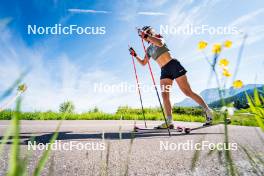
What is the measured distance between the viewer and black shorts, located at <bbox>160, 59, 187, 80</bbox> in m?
6.68

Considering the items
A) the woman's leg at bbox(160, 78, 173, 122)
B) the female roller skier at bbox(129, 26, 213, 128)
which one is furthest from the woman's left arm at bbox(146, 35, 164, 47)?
the woman's leg at bbox(160, 78, 173, 122)

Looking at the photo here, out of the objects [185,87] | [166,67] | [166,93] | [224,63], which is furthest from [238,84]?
[166,93]

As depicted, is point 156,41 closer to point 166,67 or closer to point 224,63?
point 166,67

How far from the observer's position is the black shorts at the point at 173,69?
6680mm

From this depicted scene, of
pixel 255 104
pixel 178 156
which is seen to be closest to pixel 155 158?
pixel 178 156

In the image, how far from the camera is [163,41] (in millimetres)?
6613

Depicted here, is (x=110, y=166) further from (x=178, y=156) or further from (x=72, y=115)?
(x=72, y=115)

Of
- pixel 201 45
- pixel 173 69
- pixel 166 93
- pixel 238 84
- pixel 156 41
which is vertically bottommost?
pixel 238 84

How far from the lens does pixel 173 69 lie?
6.67m

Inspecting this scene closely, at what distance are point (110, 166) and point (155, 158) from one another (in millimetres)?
581

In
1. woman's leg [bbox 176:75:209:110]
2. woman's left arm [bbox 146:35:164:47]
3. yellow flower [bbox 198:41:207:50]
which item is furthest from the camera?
woman's leg [bbox 176:75:209:110]

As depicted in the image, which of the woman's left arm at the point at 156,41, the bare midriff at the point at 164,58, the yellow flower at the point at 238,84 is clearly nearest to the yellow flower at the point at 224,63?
the yellow flower at the point at 238,84

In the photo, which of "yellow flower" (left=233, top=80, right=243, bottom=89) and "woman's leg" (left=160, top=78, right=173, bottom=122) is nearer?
"yellow flower" (left=233, top=80, right=243, bottom=89)

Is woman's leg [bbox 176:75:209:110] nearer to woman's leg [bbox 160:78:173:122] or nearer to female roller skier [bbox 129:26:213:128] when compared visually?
female roller skier [bbox 129:26:213:128]
